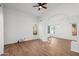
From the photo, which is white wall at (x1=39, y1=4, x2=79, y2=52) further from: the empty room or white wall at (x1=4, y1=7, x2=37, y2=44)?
white wall at (x1=4, y1=7, x2=37, y2=44)

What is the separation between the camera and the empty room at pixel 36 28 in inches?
63.0

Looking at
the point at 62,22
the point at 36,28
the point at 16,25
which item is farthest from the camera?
the point at 62,22

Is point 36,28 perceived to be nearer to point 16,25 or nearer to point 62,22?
point 16,25

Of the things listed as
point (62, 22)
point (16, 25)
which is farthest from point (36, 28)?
point (62, 22)

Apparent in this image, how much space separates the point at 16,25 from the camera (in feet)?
5.76

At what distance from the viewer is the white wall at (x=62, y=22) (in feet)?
5.56

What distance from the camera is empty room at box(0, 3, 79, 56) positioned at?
160 centimetres

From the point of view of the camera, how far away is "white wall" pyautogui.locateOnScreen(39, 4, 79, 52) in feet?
5.56

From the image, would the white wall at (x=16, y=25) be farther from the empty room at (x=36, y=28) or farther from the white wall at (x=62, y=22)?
the white wall at (x=62, y=22)

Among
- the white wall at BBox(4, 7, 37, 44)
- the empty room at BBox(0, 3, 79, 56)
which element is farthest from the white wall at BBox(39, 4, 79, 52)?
the white wall at BBox(4, 7, 37, 44)

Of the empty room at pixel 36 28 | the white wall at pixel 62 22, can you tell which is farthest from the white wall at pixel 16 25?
the white wall at pixel 62 22

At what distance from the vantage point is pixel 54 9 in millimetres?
1771

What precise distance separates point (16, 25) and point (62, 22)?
45.2 inches

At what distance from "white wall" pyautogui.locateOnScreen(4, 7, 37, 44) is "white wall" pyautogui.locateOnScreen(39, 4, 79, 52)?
314 mm
